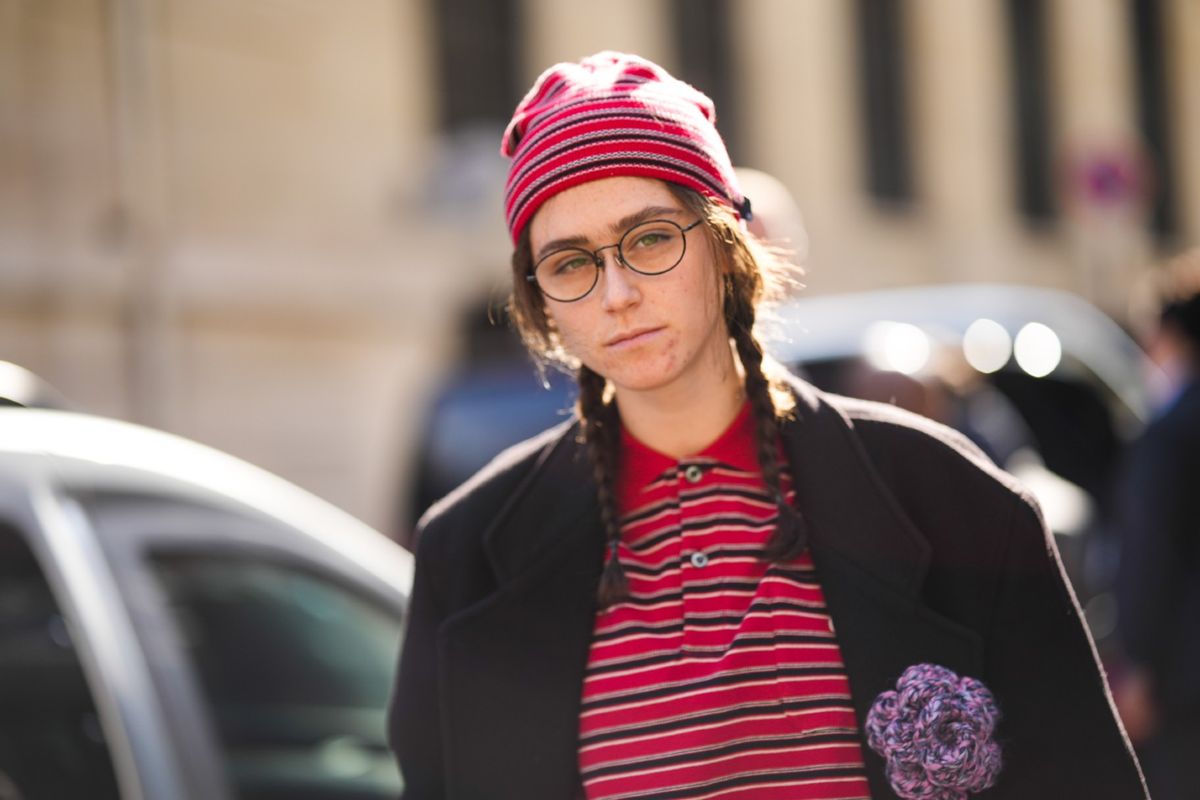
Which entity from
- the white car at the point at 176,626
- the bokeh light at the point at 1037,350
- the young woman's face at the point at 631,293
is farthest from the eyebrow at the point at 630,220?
the bokeh light at the point at 1037,350

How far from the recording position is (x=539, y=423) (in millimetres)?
5633

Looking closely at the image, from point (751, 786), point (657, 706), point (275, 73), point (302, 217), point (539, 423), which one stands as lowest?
point (751, 786)

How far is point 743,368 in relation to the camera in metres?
1.98

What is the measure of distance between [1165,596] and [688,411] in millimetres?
2589

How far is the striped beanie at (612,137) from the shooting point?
1.81 m

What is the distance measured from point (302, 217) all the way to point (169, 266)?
1.27m

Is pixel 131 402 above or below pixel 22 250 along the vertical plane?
below

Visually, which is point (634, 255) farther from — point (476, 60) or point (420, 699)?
point (476, 60)

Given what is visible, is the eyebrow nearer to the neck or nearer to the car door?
the neck

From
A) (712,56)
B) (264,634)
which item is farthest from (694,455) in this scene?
(712,56)

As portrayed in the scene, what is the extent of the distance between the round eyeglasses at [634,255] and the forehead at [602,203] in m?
0.02

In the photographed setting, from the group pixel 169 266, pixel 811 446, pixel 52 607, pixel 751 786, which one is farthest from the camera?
pixel 169 266

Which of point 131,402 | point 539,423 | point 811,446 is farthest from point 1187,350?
point 131,402

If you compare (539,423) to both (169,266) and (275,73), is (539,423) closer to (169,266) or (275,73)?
(169,266)
